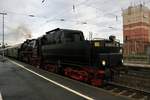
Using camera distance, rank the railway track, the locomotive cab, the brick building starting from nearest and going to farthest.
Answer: the railway track → the locomotive cab → the brick building

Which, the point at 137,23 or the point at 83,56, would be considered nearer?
the point at 83,56

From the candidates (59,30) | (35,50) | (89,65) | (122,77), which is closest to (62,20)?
(35,50)

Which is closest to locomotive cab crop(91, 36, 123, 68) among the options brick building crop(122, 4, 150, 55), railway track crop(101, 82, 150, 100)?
railway track crop(101, 82, 150, 100)

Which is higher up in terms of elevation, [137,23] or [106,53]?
[137,23]

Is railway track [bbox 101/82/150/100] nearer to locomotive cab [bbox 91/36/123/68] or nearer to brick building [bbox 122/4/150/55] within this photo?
locomotive cab [bbox 91/36/123/68]

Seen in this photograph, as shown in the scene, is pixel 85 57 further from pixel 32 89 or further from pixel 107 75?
pixel 32 89

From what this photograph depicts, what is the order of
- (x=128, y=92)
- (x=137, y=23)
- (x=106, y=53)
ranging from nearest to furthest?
(x=128, y=92), (x=106, y=53), (x=137, y=23)

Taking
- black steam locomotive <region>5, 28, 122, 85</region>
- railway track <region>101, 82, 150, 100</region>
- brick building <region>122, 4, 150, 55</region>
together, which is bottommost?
railway track <region>101, 82, 150, 100</region>

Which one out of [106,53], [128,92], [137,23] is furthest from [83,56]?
[137,23]

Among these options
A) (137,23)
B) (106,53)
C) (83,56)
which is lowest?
(83,56)

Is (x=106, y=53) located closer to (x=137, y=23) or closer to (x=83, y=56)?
(x=83, y=56)

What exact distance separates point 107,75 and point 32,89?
429 cm

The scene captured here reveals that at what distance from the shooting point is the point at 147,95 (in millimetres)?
10945

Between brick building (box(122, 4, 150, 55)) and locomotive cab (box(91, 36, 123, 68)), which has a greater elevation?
brick building (box(122, 4, 150, 55))
